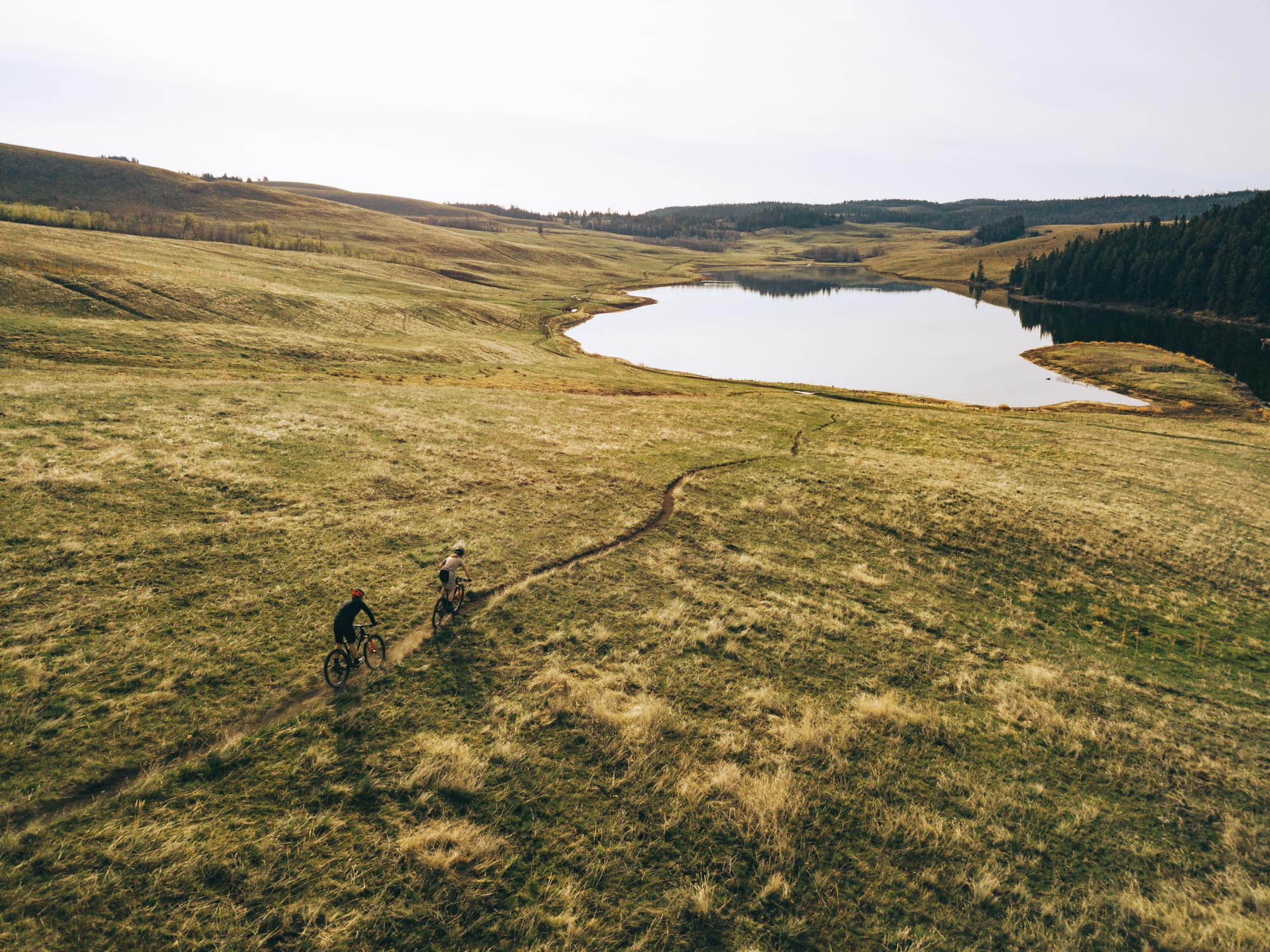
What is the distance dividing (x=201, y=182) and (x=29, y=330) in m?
171

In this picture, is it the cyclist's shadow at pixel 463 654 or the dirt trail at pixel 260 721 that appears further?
the cyclist's shadow at pixel 463 654

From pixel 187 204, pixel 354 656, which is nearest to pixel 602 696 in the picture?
pixel 354 656

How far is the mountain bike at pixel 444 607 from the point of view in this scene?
16.2 m

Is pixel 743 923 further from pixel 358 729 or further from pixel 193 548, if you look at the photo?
pixel 193 548

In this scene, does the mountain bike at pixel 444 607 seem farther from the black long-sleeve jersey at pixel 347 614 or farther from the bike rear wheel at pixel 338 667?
the black long-sleeve jersey at pixel 347 614

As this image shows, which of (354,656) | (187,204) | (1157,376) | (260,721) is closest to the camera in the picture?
(260,721)

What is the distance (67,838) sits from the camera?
9.12 metres

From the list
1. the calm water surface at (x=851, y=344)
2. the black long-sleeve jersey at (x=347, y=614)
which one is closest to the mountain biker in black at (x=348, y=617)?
the black long-sleeve jersey at (x=347, y=614)

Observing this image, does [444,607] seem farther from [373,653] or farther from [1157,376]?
[1157,376]

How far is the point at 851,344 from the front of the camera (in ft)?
336

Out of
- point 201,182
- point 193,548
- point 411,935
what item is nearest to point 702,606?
point 411,935

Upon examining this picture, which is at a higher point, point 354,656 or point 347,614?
point 347,614

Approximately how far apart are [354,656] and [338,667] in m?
0.67

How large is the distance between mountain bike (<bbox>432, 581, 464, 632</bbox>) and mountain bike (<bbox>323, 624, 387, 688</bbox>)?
1.62 meters
